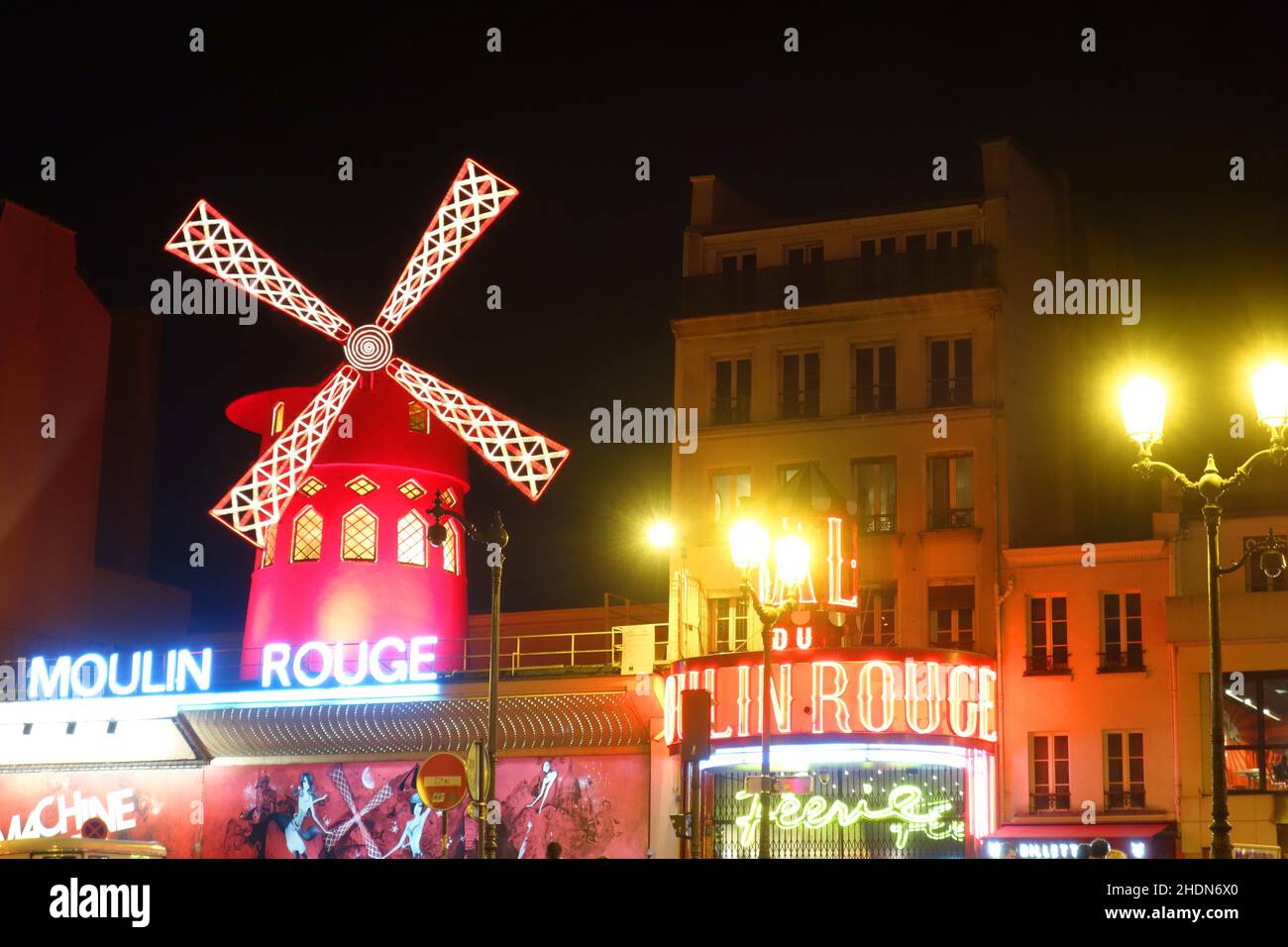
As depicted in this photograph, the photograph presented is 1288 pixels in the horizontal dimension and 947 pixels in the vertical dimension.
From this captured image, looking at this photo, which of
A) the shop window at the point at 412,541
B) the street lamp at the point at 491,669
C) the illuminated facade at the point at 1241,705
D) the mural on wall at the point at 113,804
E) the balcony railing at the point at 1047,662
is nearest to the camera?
the street lamp at the point at 491,669

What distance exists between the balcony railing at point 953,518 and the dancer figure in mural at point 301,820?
963 centimetres

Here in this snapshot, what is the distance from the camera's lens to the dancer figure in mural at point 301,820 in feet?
85.5

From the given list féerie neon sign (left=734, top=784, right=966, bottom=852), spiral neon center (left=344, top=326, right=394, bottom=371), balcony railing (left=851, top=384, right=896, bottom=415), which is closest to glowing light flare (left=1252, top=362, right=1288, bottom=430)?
féerie neon sign (left=734, top=784, right=966, bottom=852)

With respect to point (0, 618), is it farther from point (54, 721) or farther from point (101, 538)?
point (101, 538)

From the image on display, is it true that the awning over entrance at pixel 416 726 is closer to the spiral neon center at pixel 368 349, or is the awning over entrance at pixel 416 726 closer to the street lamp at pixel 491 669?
the spiral neon center at pixel 368 349

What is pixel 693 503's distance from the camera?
1016 inches

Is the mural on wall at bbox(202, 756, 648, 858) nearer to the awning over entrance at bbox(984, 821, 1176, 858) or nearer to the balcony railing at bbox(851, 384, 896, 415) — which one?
the awning over entrance at bbox(984, 821, 1176, 858)

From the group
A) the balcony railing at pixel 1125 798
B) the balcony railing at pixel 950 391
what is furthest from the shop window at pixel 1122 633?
the balcony railing at pixel 950 391

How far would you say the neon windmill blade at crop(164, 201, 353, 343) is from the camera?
89.4 feet

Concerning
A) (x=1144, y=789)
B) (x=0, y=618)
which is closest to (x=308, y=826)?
(x=0, y=618)

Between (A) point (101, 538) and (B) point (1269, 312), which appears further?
(A) point (101, 538)

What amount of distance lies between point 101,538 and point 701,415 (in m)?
14.5

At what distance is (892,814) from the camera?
74.8 ft
